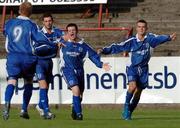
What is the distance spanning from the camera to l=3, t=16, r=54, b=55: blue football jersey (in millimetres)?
15234

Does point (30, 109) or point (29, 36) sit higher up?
point (29, 36)

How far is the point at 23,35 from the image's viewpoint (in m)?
15.2

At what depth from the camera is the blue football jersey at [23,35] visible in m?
15.2

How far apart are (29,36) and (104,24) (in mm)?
12122

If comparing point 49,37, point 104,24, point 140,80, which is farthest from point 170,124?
point 104,24

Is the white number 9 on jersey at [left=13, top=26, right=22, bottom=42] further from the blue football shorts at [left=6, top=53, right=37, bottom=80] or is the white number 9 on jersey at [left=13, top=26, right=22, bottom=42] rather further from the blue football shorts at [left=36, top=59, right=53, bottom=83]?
the blue football shorts at [left=36, top=59, right=53, bottom=83]

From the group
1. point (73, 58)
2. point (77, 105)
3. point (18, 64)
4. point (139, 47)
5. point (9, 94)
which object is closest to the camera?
point (9, 94)

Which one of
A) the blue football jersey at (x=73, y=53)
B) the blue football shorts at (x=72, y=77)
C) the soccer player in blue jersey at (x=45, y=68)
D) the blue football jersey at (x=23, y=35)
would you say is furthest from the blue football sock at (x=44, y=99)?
the blue football jersey at (x=23, y=35)

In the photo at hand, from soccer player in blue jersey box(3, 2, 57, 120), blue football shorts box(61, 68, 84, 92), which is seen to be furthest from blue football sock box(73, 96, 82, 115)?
soccer player in blue jersey box(3, 2, 57, 120)

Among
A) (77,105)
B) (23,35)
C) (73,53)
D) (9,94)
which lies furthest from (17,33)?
(77,105)

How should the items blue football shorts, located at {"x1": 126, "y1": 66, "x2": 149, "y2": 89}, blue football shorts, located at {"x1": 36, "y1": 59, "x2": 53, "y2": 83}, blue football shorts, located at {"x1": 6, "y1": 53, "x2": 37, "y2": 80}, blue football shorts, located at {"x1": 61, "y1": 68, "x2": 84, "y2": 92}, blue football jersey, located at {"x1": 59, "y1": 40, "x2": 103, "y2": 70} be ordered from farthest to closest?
blue football shorts, located at {"x1": 126, "y1": 66, "x2": 149, "y2": 89}
blue football shorts, located at {"x1": 36, "y1": 59, "x2": 53, "y2": 83}
blue football jersey, located at {"x1": 59, "y1": 40, "x2": 103, "y2": 70}
blue football shorts, located at {"x1": 61, "y1": 68, "x2": 84, "y2": 92}
blue football shorts, located at {"x1": 6, "y1": 53, "x2": 37, "y2": 80}

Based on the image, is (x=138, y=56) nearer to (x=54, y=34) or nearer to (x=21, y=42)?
(x=54, y=34)

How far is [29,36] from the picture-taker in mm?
15242

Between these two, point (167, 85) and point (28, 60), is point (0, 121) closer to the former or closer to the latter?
point (28, 60)
